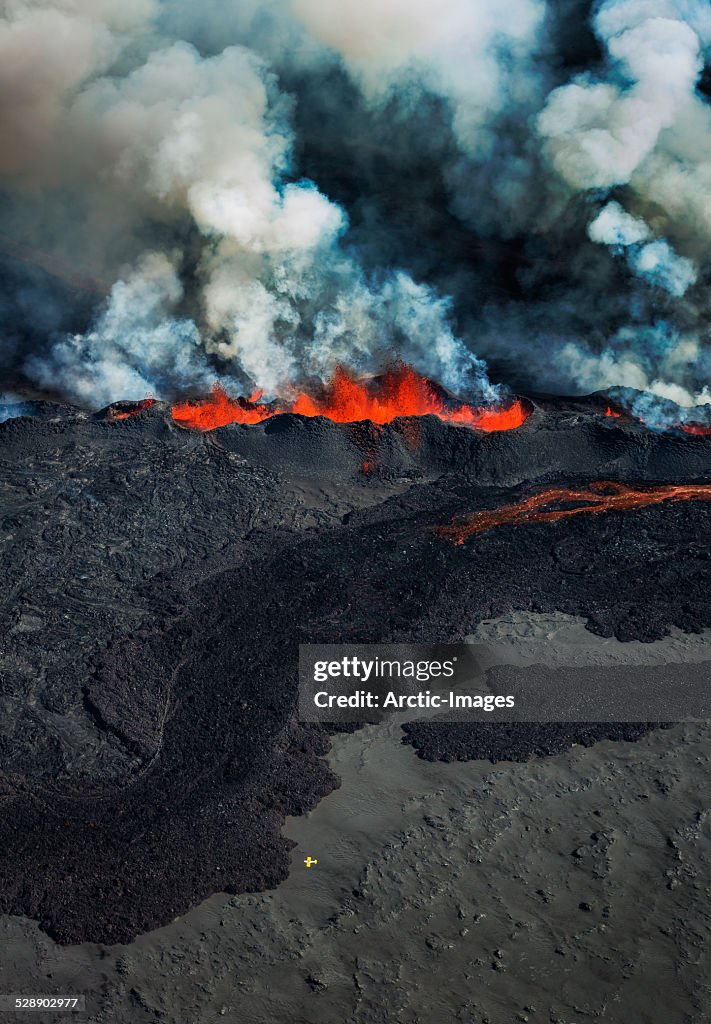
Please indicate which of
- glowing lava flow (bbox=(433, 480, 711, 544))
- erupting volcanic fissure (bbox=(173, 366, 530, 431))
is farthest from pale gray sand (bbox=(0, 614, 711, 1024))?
erupting volcanic fissure (bbox=(173, 366, 530, 431))

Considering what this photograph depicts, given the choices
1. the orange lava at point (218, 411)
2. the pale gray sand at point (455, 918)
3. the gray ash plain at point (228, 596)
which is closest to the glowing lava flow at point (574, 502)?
the gray ash plain at point (228, 596)

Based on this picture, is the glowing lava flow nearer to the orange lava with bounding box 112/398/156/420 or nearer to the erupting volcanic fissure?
the erupting volcanic fissure

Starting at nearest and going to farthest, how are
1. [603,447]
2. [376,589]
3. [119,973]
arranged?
1. [119,973]
2. [376,589]
3. [603,447]

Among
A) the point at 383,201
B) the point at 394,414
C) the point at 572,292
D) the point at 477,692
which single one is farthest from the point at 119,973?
the point at 383,201

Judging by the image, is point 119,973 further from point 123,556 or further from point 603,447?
point 603,447

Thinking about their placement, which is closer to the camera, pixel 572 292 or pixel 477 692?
pixel 477 692

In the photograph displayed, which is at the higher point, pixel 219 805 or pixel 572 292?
pixel 572 292

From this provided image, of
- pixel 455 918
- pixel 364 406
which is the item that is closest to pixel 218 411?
pixel 364 406

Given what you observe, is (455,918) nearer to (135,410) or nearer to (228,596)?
(228,596)
